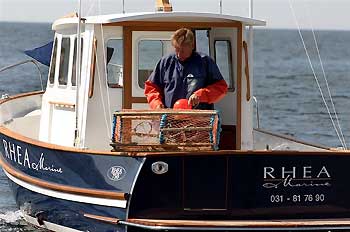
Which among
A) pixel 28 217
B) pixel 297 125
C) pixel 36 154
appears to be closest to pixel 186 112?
pixel 36 154

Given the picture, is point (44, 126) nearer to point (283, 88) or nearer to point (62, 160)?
point (62, 160)

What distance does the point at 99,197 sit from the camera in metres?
12.7

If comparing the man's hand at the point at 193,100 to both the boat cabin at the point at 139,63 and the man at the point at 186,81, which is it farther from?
the boat cabin at the point at 139,63

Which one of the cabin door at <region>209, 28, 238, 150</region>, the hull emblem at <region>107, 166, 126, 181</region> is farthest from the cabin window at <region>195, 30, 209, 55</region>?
the hull emblem at <region>107, 166, 126, 181</region>

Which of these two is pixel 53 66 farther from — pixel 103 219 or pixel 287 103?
Result: pixel 287 103

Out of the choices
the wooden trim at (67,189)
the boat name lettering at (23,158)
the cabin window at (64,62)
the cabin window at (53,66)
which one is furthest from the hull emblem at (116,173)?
the cabin window at (53,66)

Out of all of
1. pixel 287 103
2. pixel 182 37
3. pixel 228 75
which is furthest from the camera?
pixel 287 103

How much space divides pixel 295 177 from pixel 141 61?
242cm

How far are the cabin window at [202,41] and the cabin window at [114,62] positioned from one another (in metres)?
0.92

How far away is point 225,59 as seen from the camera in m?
14.2

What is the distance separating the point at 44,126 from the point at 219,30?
2.79m

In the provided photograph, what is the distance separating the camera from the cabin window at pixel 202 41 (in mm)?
14203

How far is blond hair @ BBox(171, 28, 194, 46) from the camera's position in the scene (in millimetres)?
12852

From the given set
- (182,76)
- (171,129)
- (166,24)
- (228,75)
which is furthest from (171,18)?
(171,129)
